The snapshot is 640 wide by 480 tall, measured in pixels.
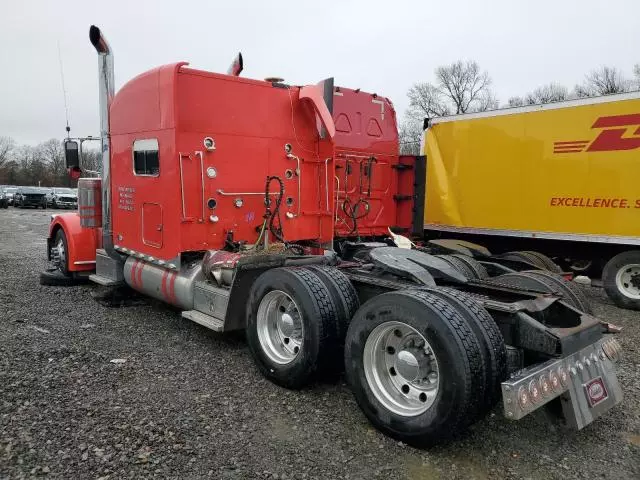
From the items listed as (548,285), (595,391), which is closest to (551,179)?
(548,285)

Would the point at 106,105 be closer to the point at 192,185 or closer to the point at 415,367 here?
the point at 192,185

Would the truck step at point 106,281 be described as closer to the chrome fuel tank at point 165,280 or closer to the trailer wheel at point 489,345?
the chrome fuel tank at point 165,280

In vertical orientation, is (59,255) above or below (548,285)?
below

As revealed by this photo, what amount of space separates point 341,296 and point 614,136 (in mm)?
5371

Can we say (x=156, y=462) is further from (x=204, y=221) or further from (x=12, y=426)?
(x=204, y=221)

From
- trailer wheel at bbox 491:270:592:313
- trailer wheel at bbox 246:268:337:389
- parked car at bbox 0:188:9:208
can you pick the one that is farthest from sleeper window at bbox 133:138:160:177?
parked car at bbox 0:188:9:208

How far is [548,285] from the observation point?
4262mm

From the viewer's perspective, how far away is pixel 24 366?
4445mm

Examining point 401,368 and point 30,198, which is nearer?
point 401,368

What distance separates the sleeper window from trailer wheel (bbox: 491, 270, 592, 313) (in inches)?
148

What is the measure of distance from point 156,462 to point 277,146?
3814mm

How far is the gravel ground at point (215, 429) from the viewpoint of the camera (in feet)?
9.80

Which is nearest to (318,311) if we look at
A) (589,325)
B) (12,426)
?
(589,325)

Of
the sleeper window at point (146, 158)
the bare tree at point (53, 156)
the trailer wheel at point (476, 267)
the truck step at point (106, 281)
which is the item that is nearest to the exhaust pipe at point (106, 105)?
the truck step at point (106, 281)
